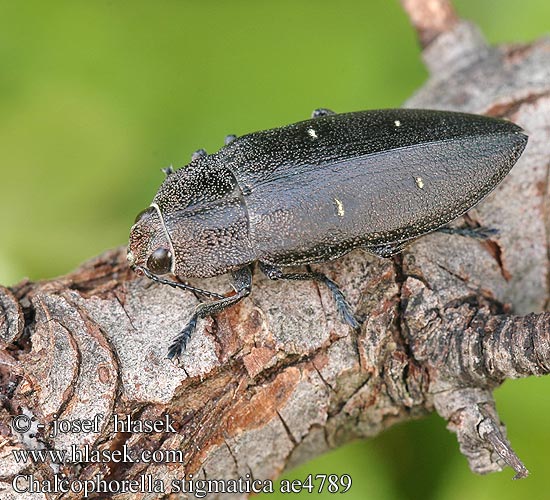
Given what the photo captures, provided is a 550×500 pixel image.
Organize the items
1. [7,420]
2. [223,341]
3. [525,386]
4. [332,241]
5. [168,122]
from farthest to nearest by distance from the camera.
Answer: [168,122], [525,386], [332,241], [223,341], [7,420]

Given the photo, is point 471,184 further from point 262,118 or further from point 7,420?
point 7,420

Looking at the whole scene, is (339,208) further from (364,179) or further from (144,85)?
(144,85)

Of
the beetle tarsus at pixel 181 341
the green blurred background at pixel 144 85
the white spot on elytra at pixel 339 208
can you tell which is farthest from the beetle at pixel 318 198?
the green blurred background at pixel 144 85

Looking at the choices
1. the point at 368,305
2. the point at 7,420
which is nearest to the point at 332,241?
the point at 368,305

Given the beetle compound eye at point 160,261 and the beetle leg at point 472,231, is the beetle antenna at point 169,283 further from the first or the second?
the beetle leg at point 472,231

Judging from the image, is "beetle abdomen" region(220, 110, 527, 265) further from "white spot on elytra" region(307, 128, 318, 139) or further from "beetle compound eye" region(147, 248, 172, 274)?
"beetle compound eye" region(147, 248, 172, 274)

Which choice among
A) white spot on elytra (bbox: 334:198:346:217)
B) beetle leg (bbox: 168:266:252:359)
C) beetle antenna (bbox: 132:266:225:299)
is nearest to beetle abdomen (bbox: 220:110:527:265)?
white spot on elytra (bbox: 334:198:346:217)

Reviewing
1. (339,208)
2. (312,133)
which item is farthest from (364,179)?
(312,133)
